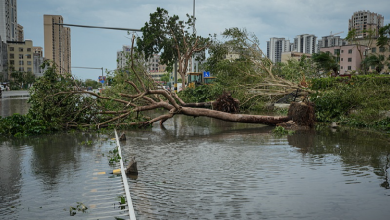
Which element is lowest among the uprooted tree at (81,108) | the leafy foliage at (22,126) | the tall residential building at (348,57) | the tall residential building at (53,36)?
the leafy foliage at (22,126)

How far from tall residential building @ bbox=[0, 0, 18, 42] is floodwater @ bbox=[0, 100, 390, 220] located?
14179 cm

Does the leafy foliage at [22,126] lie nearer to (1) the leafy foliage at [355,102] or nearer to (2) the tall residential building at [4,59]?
(1) the leafy foliage at [355,102]

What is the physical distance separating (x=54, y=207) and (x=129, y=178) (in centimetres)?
180

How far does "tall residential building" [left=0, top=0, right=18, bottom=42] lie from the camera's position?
135500mm

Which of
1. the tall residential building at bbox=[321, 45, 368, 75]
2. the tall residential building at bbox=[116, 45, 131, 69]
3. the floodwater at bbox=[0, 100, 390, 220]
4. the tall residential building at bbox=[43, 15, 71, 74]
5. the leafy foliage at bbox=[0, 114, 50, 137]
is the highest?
the tall residential building at bbox=[321, 45, 368, 75]

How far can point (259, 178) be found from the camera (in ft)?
22.8

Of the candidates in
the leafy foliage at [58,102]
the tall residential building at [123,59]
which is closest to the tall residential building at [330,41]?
the tall residential building at [123,59]

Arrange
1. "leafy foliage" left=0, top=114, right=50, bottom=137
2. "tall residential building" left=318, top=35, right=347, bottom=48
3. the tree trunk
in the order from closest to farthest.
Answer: "leafy foliage" left=0, top=114, right=50, bottom=137 < the tree trunk < "tall residential building" left=318, top=35, right=347, bottom=48

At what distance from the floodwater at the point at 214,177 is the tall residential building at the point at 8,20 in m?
142

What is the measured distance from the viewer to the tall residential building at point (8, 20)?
13550 centimetres

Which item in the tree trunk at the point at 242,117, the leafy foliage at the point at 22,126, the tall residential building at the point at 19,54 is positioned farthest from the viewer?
the tall residential building at the point at 19,54

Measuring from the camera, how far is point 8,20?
471 ft

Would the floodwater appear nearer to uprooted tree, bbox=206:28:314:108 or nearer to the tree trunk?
the tree trunk

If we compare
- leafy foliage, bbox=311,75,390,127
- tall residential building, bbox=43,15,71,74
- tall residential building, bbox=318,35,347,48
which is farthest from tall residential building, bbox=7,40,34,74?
leafy foliage, bbox=311,75,390,127
